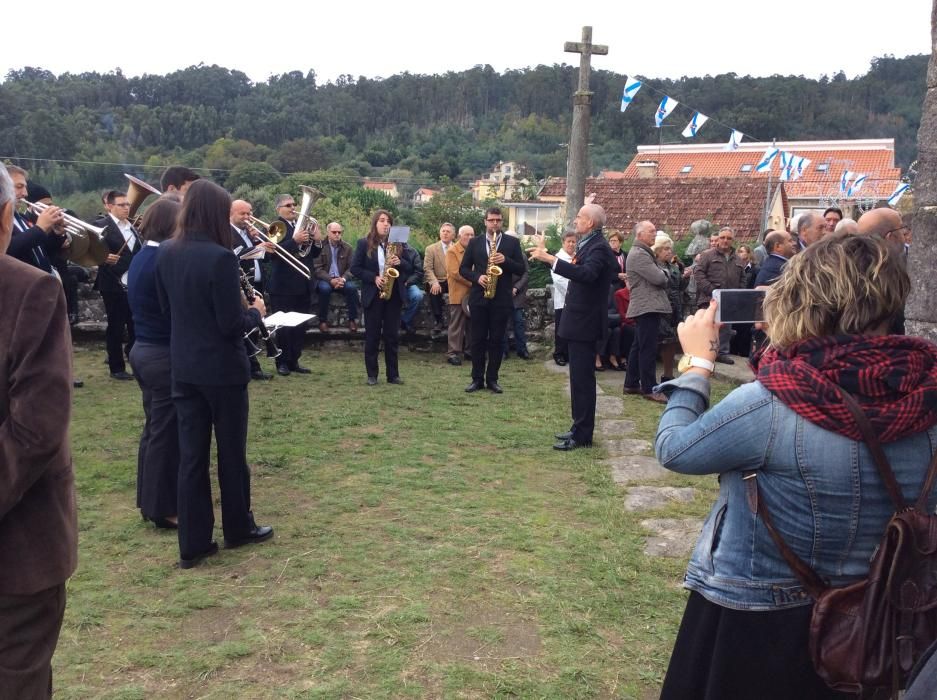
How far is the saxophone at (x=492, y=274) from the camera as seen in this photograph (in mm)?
9023

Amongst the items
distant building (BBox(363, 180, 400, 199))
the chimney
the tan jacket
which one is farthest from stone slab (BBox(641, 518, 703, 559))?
the chimney

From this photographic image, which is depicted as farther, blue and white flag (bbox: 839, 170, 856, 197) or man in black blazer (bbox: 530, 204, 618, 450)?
blue and white flag (bbox: 839, 170, 856, 197)

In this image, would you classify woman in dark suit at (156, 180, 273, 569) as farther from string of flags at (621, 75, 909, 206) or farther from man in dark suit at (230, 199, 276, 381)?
string of flags at (621, 75, 909, 206)

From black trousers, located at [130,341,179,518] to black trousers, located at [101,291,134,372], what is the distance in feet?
15.0

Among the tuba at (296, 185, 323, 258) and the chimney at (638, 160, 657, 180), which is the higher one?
the chimney at (638, 160, 657, 180)

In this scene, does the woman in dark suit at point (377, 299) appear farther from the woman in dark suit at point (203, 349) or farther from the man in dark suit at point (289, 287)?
the woman in dark suit at point (203, 349)

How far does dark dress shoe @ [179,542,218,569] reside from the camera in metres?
4.63

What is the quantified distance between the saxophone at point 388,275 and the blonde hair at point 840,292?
7.47 metres

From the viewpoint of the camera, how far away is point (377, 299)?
31.6 feet

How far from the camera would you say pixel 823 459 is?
202 centimetres

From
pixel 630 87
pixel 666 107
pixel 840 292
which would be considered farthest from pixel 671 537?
pixel 666 107

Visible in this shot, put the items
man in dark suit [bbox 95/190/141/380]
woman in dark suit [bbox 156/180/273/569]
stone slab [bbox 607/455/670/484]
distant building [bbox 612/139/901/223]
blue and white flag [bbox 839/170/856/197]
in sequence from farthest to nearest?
distant building [bbox 612/139/901/223], blue and white flag [bbox 839/170/856/197], man in dark suit [bbox 95/190/141/380], stone slab [bbox 607/455/670/484], woman in dark suit [bbox 156/180/273/569]

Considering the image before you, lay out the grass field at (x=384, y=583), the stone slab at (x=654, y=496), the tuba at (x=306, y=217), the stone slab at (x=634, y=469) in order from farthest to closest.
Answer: the tuba at (x=306, y=217), the stone slab at (x=634, y=469), the stone slab at (x=654, y=496), the grass field at (x=384, y=583)

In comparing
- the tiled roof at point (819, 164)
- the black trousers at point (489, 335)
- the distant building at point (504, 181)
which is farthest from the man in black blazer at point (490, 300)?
the tiled roof at point (819, 164)
